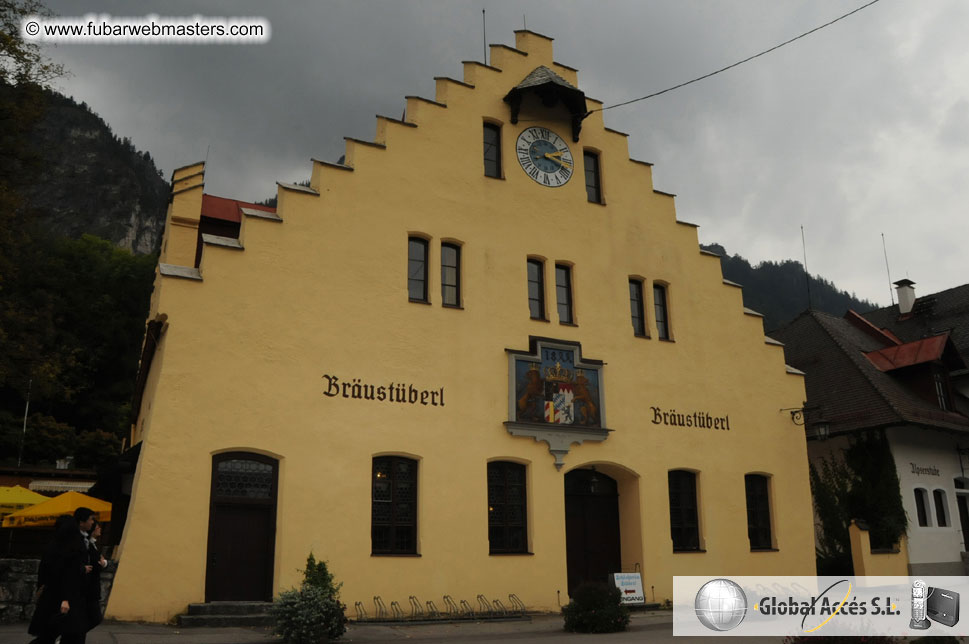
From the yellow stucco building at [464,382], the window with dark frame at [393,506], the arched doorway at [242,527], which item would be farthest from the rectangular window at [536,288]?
the arched doorway at [242,527]

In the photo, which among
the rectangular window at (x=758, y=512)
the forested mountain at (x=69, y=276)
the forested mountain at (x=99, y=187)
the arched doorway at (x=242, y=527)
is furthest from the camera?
the forested mountain at (x=99, y=187)

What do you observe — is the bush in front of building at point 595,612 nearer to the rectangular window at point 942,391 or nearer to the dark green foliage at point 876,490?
the dark green foliage at point 876,490

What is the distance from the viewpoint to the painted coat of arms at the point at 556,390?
61.3ft

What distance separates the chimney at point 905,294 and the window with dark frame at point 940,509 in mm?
10315

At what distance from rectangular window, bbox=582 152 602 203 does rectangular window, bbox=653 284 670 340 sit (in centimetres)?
298

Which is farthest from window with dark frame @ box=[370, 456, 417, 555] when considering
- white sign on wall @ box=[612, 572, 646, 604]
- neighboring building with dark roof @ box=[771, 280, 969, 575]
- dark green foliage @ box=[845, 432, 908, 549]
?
dark green foliage @ box=[845, 432, 908, 549]

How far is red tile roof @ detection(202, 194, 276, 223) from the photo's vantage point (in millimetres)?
20906

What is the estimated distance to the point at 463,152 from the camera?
19.5 meters

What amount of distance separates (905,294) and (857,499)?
13.3 meters

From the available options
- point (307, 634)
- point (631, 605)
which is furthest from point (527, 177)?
point (307, 634)

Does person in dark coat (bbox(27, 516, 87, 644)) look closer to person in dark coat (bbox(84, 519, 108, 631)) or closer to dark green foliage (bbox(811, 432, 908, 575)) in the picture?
person in dark coat (bbox(84, 519, 108, 631))

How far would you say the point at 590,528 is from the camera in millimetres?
19891

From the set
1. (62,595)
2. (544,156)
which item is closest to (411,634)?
(62,595)

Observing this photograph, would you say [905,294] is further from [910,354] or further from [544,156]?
[544,156]
